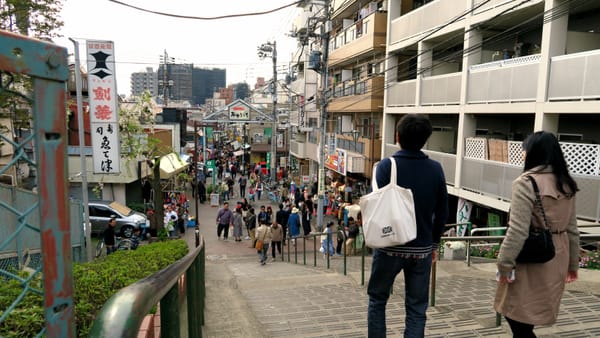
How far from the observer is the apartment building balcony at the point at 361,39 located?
19000 millimetres

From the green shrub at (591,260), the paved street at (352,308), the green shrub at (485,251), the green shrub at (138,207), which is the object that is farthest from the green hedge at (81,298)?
the green shrub at (138,207)

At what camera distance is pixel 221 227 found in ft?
55.7

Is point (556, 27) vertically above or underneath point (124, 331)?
above

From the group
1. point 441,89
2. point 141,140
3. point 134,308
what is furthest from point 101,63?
point 441,89

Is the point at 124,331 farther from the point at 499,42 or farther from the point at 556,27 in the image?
the point at 499,42

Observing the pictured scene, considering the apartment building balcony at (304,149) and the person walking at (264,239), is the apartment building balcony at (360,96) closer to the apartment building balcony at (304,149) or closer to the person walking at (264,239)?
the apartment building balcony at (304,149)

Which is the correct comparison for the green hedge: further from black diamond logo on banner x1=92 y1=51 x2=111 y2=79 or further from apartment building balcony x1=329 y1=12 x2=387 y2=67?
apartment building balcony x1=329 y1=12 x2=387 y2=67

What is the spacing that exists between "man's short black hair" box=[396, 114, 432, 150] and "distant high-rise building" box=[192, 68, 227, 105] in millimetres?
128380

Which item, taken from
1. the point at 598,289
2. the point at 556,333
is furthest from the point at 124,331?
the point at 598,289

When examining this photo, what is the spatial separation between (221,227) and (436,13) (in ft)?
36.6

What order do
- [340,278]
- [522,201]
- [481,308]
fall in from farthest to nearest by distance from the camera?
[340,278] < [481,308] < [522,201]

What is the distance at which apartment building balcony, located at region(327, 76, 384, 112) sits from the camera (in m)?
19.5

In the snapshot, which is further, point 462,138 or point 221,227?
point 221,227

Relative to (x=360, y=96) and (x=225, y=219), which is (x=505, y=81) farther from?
(x=225, y=219)
